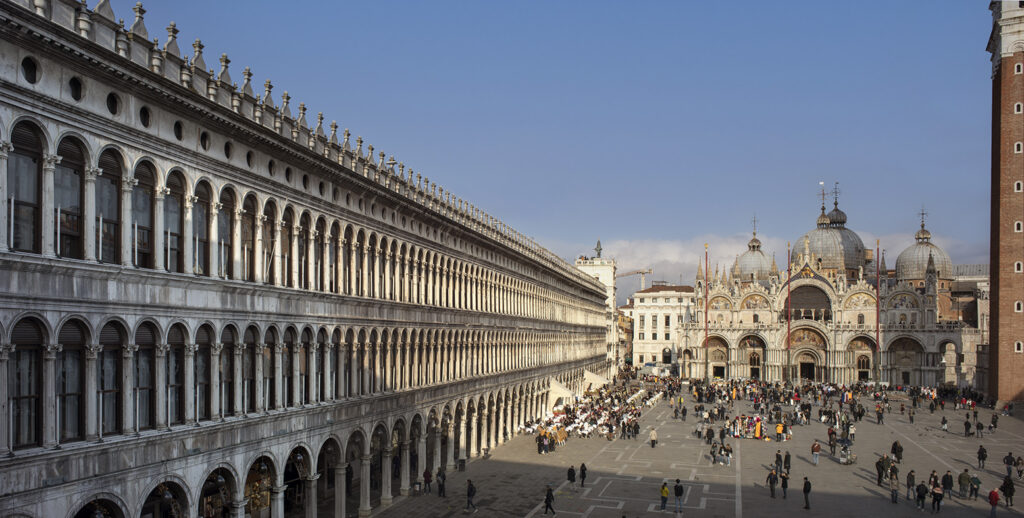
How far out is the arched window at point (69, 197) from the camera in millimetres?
18297

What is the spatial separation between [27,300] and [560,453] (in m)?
37.4

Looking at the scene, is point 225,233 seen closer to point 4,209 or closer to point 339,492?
point 4,209

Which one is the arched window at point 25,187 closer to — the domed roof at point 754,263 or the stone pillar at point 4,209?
the stone pillar at point 4,209

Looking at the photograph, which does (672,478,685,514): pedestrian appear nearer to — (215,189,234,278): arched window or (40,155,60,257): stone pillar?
(215,189,234,278): arched window

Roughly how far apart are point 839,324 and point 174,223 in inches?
4136

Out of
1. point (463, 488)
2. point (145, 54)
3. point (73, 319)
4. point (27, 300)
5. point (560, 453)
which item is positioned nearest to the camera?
point (27, 300)

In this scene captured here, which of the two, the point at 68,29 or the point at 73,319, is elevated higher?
the point at 68,29

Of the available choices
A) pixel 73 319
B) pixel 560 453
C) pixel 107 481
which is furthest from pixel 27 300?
pixel 560 453

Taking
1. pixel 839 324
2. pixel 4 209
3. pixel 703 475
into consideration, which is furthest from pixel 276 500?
pixel 839 324

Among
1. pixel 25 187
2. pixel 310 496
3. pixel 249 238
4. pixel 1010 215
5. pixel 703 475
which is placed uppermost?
pixel 1010 215

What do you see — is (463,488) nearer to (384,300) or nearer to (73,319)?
(384,300)

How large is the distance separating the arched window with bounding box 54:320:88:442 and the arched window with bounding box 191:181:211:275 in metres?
4.43

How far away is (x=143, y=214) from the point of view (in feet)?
68.3

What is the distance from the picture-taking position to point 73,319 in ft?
60.1
